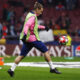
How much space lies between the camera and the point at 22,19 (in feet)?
92.1

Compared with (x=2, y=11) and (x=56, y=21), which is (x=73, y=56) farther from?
(x=2, y=11)

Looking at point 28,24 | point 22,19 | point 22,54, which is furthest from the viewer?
point 22,19

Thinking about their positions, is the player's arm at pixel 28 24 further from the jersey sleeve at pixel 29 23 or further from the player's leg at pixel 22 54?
the player's leg at pixel 22 54

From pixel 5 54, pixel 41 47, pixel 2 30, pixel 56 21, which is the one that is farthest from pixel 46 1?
pixel 41 47

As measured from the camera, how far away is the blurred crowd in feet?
83.9

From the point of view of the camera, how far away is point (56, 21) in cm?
2650

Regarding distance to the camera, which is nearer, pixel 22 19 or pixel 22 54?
pixel 22 54

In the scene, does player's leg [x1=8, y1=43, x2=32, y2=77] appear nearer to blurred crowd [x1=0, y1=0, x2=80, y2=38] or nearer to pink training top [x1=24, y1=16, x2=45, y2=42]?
pink training top [x1=24, y1=16, x2=45, y2=42]

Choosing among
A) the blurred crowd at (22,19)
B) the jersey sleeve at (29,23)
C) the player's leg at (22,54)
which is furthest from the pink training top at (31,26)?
the blurred crowd at (22,19)

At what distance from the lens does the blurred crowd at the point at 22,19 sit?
2556cm

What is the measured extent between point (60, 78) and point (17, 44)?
1198cm

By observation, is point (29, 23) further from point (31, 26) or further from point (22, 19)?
point (22, 19)

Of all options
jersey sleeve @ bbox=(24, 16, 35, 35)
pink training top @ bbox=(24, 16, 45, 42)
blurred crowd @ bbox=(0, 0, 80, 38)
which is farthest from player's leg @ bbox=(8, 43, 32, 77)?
blurred crowd @ bbox=(0, 0, 80, 38)

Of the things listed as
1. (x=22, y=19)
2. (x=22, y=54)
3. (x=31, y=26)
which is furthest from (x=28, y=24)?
(x=22, y=19)
